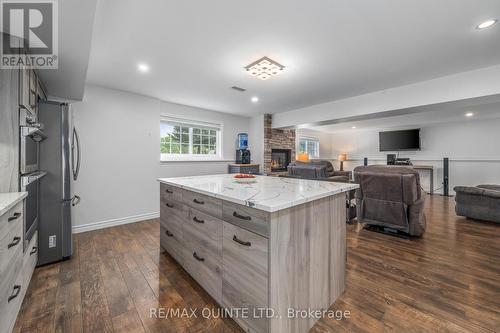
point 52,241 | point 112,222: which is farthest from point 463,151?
point 52,241

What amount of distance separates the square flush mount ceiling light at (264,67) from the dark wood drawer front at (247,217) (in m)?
1.86

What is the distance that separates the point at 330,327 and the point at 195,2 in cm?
254

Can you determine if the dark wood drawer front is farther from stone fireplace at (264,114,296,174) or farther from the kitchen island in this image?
stone fireplace at (264,114,296,174)

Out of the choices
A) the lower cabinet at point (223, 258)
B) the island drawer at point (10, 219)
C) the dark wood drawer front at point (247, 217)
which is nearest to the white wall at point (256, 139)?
the lower cabinet at point (223, 258)

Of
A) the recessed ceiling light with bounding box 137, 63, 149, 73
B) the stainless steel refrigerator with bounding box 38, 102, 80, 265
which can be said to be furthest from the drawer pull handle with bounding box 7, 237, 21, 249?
the recessed ceiling light with bounding box 137, 63, 149, 73

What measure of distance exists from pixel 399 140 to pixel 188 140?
6.69m

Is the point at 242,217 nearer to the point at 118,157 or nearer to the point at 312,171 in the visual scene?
the point at 312,171

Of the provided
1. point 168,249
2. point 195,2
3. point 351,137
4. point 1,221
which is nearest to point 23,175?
point 1,221

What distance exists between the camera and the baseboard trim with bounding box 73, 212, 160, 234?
3256mm

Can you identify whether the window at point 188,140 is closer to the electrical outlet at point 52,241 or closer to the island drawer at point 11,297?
the electrical outlet at point 52,241

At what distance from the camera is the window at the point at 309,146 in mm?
7938

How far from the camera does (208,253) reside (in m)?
1.66

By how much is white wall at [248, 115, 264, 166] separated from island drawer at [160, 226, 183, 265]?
337 cm

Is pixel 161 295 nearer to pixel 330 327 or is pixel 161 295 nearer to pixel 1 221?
pixel 1 221
